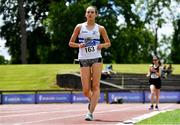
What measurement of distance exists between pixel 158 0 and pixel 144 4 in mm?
3390

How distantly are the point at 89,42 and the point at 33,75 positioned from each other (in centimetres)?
4140

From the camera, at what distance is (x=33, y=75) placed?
173 ft

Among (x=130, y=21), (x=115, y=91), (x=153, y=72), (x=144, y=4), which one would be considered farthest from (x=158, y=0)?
(x=153, y=72)

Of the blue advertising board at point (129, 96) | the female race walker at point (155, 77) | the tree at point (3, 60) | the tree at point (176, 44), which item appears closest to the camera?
the female race walker at point (155, 77)

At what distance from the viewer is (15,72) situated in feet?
180

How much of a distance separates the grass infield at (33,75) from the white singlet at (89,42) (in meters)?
34.5

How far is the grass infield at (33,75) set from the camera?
156 feet

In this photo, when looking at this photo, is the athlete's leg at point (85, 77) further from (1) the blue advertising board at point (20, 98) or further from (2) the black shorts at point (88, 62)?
(1) the blue advertising board at point (20, 98)

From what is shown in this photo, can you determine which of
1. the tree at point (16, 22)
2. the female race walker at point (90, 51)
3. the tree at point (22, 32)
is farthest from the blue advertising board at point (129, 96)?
the tree at point (16, 22)

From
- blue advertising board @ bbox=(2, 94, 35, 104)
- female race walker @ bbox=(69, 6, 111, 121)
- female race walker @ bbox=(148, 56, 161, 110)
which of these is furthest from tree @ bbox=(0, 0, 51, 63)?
female race walker @ bbox=(69, 6, 111, 121)

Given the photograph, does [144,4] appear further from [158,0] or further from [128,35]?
[128,35]

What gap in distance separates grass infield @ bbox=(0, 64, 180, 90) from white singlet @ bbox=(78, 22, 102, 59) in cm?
3451

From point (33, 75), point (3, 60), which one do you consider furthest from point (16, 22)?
point (33, 75)

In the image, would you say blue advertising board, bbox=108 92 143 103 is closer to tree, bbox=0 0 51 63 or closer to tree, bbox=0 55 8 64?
tree, bbox=0 0 51 63
